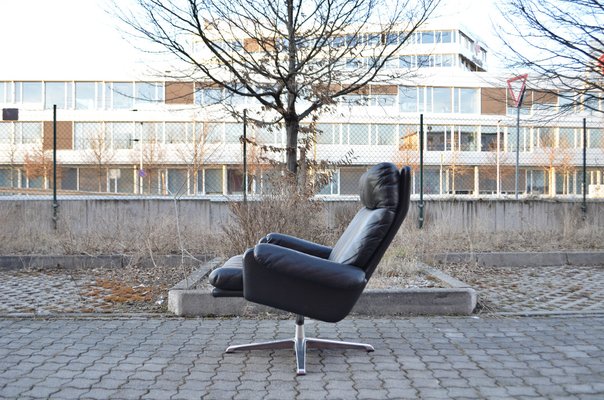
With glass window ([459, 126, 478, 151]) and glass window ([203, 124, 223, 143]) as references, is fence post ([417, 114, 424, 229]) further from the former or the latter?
glass window ([203, 124, 223, 143])

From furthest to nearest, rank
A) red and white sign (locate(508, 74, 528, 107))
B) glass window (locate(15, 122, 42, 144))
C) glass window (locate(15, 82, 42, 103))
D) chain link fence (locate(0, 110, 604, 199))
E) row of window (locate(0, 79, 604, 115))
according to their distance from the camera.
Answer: glass window (locate(15, 82, 42, 103)) → row of window (locate(0, 79, 604, 115)) → glass window (locate(15, 122, 42, 144)) → chain link fence (locate(0, 110, 604, 199)) → red and white sign (locate(508, 74, 528, 107))

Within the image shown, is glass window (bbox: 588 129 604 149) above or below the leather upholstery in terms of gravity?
above

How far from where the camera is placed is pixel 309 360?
12.9 ft

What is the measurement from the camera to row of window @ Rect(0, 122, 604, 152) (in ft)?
52.9

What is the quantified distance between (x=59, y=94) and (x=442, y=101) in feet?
80.7

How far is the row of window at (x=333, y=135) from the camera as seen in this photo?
52.9ft

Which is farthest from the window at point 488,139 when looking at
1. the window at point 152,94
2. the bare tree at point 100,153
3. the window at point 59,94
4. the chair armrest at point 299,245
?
the window at point 59,94

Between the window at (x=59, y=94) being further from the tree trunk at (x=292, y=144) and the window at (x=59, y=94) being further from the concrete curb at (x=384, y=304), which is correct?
the concrete curb at (x=384, y=304)

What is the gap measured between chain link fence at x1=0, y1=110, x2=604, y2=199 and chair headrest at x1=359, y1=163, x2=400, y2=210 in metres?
3.25

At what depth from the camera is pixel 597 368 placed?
3701 millimetres

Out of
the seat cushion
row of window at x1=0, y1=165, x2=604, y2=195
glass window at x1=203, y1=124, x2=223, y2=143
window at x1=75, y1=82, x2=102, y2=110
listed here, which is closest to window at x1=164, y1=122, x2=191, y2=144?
row of window at x1=0, y1=165, x2=604, y2=195

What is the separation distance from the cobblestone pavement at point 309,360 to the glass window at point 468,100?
32.7m

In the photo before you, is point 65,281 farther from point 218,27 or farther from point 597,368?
point 597,368

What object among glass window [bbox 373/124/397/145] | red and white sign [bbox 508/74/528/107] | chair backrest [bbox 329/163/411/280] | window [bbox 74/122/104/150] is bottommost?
chair backrest [bbox 329/163/411/280]
